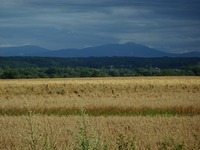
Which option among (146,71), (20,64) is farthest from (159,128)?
(20,64)

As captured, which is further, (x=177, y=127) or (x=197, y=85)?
(x=197, y=85)

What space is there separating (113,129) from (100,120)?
2602 mm

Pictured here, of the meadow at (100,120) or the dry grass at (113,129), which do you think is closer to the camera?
the meadow at (100,120)

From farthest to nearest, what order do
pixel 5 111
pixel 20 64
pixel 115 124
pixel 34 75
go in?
pixel 20 64 < pixel 34 75 < pixel 5 111 < pixel 115 124

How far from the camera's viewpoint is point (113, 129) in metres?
20.4

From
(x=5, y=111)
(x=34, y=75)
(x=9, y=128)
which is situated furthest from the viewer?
(x=34, y=75)

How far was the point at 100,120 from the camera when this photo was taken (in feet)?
75.1

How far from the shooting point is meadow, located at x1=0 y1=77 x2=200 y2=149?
9.21 metres

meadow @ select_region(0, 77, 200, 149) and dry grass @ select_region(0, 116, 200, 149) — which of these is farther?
dry grass @ select_region(0, 116, 200, 149)

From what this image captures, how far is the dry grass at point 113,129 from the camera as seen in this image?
56.3 feet

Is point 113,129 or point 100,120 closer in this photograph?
point 113,129

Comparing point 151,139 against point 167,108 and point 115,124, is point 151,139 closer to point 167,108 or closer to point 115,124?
point 115,124

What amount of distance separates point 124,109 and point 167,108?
10.0ft

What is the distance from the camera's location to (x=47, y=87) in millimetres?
55094
